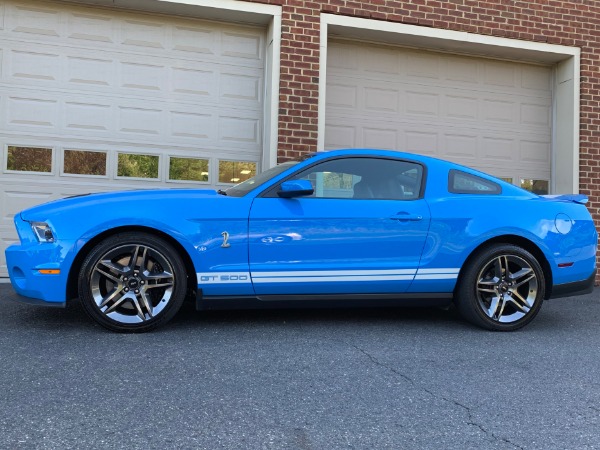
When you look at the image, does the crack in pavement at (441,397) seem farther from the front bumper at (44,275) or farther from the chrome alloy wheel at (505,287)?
the front bumper at (44,275)

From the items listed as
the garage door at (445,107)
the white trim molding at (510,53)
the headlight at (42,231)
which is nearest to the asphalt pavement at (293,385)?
the headlight at (42,231)

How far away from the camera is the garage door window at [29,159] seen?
6812 millimetres

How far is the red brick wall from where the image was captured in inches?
284

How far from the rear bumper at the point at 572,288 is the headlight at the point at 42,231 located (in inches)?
153

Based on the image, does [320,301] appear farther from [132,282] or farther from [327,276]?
[132,282]

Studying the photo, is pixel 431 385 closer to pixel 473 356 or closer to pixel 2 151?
pixel 473 356

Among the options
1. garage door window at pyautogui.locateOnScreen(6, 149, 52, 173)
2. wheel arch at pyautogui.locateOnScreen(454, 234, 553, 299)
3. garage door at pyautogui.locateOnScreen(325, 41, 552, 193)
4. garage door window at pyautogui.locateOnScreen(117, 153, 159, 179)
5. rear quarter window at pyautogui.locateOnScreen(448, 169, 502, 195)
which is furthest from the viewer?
garage door at pyautogui.locateOnScreen(325, 41, 552, 193)

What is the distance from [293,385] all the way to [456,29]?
252 inches

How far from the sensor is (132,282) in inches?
156

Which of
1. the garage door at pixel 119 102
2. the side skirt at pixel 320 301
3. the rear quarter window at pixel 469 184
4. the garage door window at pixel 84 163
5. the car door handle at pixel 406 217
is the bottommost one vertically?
the side skirt at pixel 320 301

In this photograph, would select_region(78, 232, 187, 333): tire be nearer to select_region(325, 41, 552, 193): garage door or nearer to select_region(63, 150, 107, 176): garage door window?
select_region(63, 150, 107, 176): garage door window

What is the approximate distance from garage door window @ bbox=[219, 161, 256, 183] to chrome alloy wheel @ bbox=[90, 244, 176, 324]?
141 inches

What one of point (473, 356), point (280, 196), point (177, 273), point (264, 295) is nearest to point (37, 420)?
point (177, 273)

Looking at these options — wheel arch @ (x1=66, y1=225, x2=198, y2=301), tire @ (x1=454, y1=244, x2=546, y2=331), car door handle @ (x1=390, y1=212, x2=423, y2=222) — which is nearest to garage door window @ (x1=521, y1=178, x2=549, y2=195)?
tire @ (x1=454, y1=244, x2=546, y2=331)
